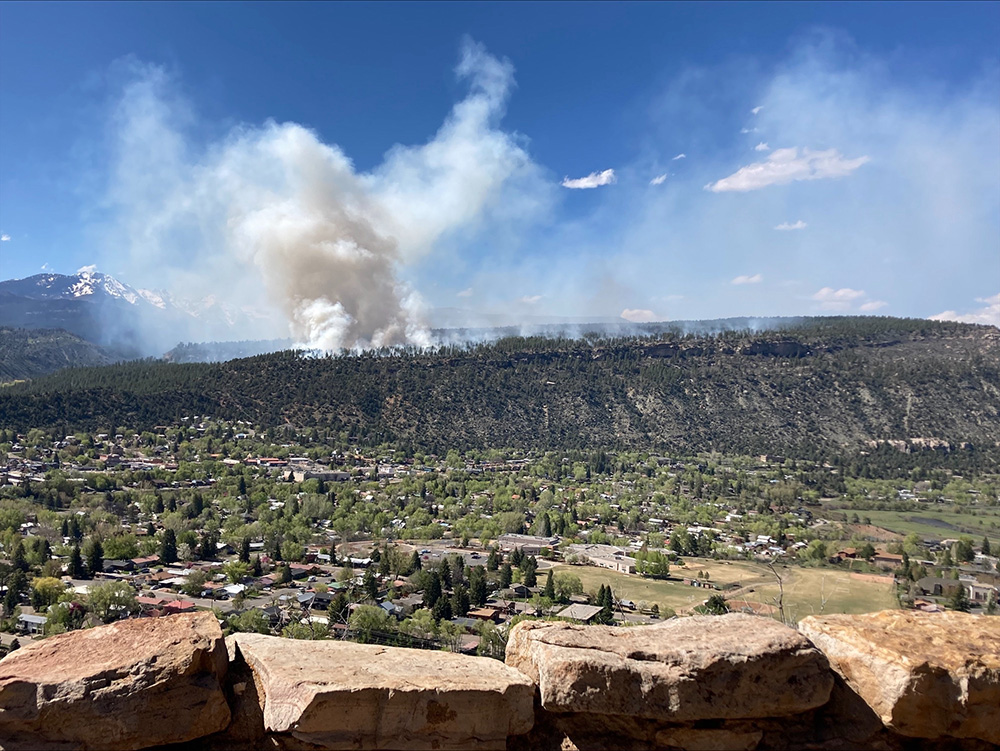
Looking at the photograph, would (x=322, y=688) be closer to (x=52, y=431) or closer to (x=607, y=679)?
(x=607, y=679)

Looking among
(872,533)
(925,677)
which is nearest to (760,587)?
(872,533)

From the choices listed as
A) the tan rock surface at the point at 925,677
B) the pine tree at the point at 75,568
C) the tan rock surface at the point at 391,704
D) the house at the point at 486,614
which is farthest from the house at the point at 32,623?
the tan rock surface at the point at 925,677

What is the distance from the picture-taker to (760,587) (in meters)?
39.8

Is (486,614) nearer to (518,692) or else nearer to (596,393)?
(518,692)

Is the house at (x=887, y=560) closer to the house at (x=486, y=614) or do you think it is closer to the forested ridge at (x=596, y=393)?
the house at (x=486, y=614)

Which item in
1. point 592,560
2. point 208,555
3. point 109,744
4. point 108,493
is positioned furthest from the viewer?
point 108,493

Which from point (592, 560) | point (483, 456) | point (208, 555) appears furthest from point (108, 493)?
Result: point (483, 456)

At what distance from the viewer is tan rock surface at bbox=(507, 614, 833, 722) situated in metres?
4.17

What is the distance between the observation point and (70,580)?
35.7m

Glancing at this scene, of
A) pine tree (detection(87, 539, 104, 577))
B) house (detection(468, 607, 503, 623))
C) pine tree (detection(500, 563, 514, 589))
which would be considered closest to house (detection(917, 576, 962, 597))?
pine tree (detection(500, 563, 514, 589))

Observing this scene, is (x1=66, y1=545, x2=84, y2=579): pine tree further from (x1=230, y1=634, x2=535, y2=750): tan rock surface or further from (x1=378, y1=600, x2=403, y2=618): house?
(x1=230, y1=634, x2=535, y2=750): tan rock surface

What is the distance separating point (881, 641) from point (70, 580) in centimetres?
4039

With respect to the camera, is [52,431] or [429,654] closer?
[429,654]

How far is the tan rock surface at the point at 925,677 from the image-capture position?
4297 millimetres
